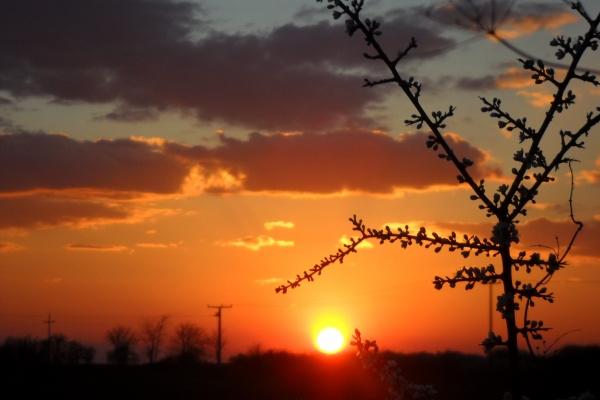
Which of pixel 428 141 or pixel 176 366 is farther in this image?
pixel 176 366

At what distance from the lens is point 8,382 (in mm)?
62625

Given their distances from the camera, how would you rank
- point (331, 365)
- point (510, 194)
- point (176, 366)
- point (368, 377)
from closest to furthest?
point (510, 194), point (368, 377), point (331, 365), point (176, 366)

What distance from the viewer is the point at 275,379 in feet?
242

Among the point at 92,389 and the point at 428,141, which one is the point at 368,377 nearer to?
the point at 428,141

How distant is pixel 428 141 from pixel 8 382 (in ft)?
210

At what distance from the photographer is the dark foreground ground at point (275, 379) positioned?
56.8 m

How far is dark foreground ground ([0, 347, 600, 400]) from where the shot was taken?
56.8 metres

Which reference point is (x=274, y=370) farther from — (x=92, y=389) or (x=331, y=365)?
(x=92, y=389)

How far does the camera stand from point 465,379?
65.1 metres

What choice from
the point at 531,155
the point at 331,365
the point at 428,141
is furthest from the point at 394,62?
the point at 331,365

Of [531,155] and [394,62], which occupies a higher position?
[394,62]

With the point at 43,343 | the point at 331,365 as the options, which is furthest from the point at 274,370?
the point at 43,343

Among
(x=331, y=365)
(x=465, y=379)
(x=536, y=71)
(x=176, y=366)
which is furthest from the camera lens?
(x=176, y=366)

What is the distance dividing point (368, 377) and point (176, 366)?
84913 mm
